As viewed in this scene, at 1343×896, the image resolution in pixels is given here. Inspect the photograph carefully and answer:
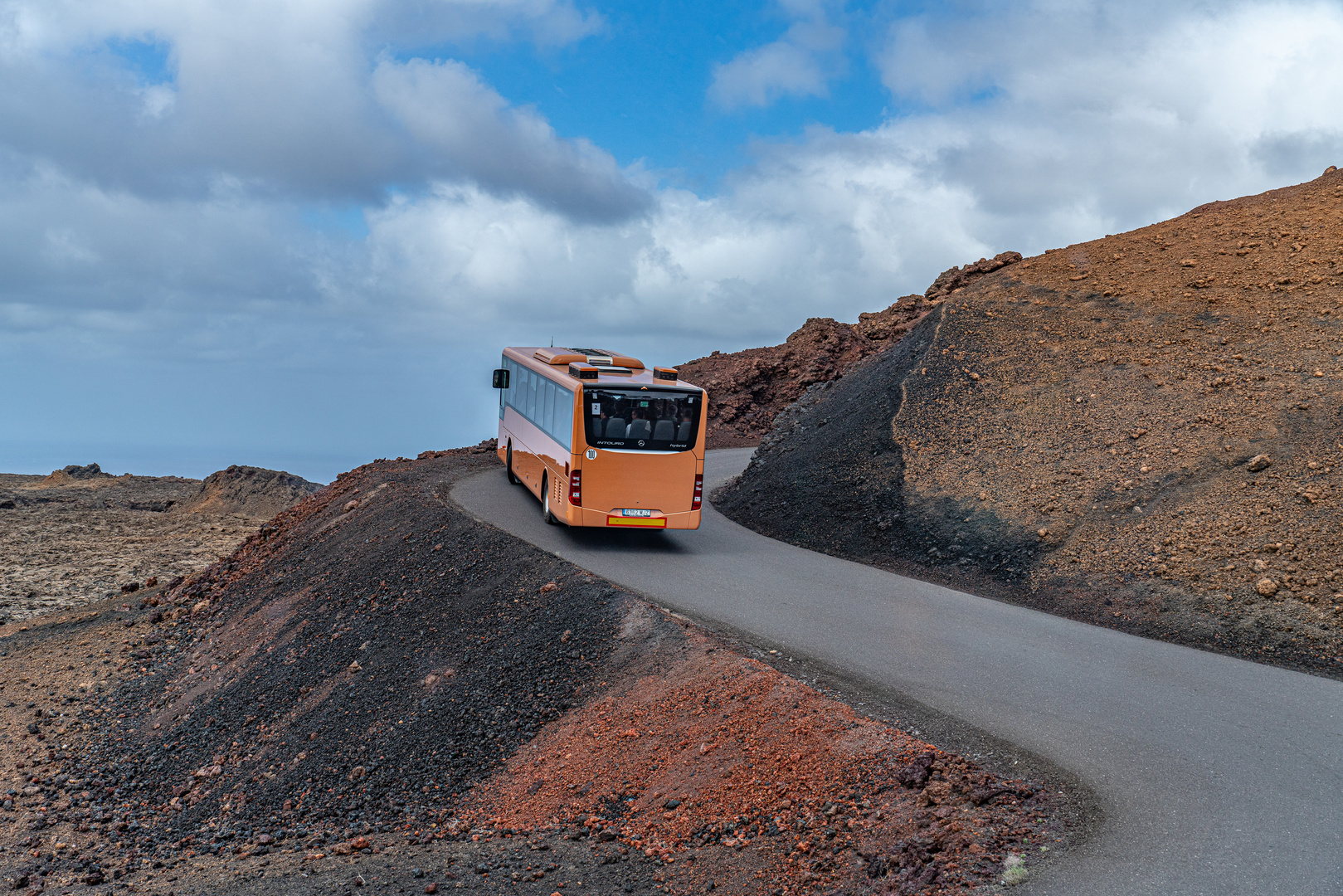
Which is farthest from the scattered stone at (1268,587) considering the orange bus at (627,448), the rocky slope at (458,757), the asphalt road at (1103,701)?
the orange bus at (627,448)

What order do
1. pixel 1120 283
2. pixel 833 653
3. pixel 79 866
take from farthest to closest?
pixel 1120 283 < pixel 833 653 < pixel 79 866

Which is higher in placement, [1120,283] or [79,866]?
[1120,283]

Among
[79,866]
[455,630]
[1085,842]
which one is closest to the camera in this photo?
[1085,842]

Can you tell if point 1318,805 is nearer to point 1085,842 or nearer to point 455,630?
point 1085,842

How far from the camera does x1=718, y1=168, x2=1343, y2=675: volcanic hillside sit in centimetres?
1545

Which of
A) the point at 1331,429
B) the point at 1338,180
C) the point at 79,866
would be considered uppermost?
the point at 1338,180

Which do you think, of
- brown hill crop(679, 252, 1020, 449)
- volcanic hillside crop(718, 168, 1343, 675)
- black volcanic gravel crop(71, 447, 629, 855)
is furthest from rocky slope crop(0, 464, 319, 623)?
brown hill crop(679, 252, 1020, 449)

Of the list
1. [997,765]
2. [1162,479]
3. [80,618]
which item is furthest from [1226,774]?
[80,618]

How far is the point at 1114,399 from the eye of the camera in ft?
68.4

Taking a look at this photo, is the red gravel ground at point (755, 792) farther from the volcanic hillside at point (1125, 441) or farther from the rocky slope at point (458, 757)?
the volcanic hillside at point (1125, 441)

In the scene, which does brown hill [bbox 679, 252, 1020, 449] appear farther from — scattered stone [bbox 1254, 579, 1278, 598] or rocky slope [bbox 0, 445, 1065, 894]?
scattered stone [bbox 1254, 579, 1278, 598]

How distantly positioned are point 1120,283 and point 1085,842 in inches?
824

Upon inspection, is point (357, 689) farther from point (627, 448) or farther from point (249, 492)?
point (249, 492)

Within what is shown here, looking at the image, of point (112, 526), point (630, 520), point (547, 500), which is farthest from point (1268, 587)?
point (112, 526)
